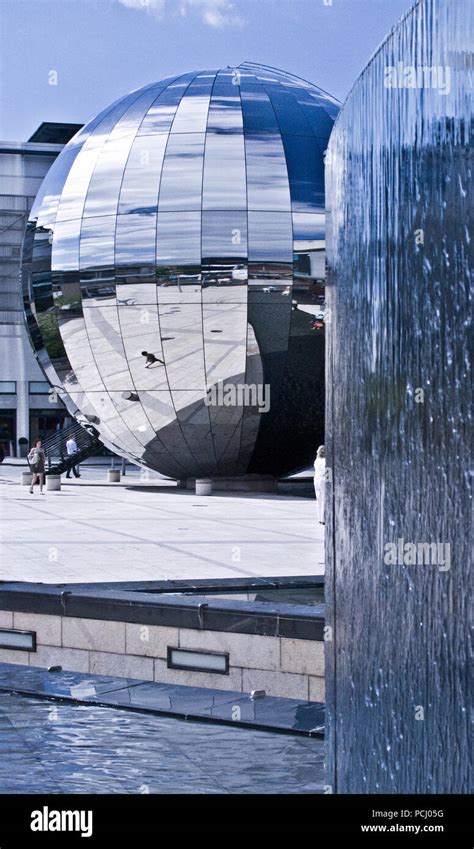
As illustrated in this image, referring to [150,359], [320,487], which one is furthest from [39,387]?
[320,487]

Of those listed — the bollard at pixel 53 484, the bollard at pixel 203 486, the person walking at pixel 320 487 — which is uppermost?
the person walking at pixel 320 487

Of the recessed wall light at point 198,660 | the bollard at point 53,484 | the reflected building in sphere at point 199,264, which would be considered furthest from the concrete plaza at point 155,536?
the recessed wall light at point 198,660

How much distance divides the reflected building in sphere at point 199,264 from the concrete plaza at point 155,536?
1988mm

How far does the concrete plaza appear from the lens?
12.4 meters

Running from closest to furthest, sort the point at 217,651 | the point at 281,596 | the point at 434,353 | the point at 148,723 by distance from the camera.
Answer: the point at 434,353 < the point at 148,723 < the point at 217,651 < the point at 281,596

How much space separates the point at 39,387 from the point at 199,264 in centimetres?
3405

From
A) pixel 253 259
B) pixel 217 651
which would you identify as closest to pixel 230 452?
pixel 253 259

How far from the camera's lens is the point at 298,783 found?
230 inches

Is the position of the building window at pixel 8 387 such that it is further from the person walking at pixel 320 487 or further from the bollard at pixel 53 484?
the person walking at pixel 320 487

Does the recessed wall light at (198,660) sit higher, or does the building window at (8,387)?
the recessed wall light at (198,660)

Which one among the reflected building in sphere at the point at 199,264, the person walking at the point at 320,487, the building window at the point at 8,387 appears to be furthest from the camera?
the building window at the point at 8,387

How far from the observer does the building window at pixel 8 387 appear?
56.5 metres
